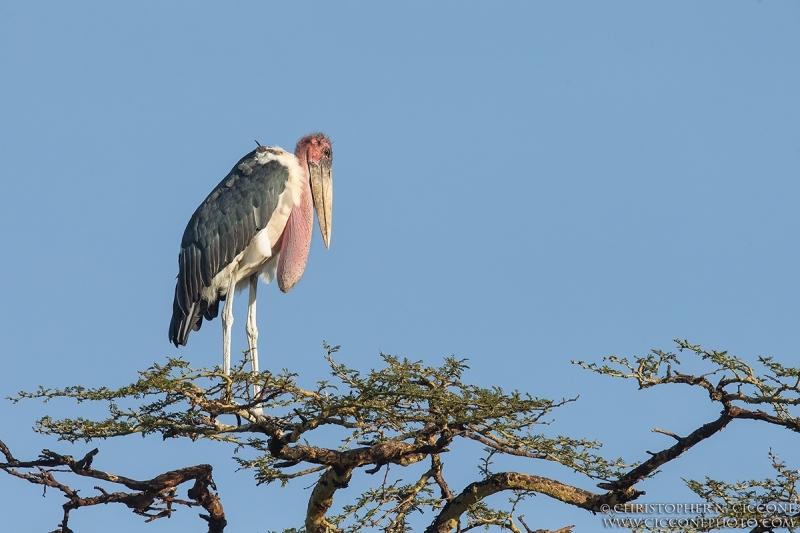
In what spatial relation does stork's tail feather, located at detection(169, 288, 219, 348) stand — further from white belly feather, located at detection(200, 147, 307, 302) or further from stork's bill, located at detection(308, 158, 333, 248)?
stork's bill, located at detection(308, 158, 333, 248)

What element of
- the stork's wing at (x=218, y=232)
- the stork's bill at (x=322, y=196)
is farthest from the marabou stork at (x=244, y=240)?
the stork's bill at (x=322, y=196)

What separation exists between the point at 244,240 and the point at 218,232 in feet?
0.73

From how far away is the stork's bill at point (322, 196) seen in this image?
1095 cm

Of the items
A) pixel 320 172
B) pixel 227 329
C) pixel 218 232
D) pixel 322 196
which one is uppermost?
pixel 320 172

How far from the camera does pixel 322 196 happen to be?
11.0 m

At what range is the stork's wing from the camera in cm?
1016

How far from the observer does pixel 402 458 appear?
776 cm

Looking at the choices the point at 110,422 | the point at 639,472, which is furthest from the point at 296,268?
the point at 639,472

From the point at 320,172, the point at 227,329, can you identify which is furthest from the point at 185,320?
the point at 320,172

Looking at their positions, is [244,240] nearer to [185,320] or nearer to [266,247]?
[266,247]

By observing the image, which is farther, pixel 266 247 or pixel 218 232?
pixel 266 247

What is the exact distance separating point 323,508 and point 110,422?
152cm

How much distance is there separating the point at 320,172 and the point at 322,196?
0.23 m

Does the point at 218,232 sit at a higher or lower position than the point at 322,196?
lower
